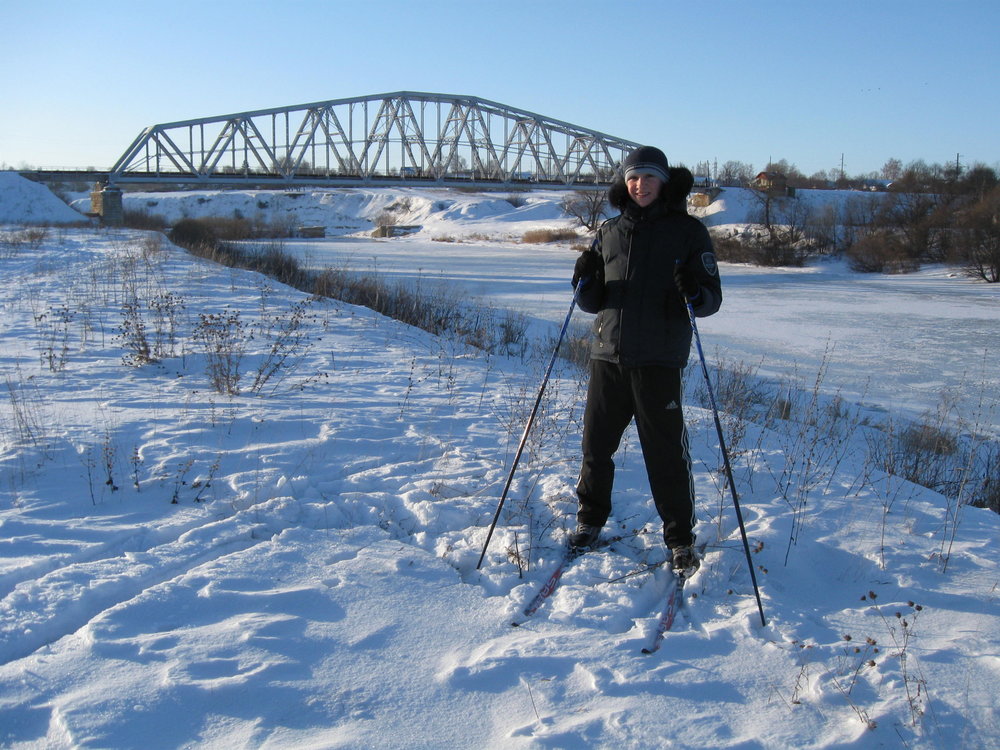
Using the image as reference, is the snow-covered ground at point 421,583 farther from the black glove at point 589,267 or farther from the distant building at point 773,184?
the distant building at point 773,184

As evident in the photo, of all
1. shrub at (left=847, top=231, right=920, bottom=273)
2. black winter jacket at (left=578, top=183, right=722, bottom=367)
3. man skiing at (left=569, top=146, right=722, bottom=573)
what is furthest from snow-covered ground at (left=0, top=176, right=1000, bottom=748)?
shrub at (left=847, top=231, right=920, bottom=273)

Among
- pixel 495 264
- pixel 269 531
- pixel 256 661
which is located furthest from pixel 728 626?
pixel 495 264

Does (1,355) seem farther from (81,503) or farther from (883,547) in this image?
(883,547)

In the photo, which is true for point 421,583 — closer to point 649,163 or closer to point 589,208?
point 649,163

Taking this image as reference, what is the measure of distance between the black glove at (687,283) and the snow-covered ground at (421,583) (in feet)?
4.10

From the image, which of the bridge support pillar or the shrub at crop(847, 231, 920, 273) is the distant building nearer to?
the shrub at crop(847, 231, 920, 273)

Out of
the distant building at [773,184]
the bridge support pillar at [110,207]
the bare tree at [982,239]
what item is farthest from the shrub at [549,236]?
the bridge support pillar at [110,207]

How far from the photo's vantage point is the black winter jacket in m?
3.46

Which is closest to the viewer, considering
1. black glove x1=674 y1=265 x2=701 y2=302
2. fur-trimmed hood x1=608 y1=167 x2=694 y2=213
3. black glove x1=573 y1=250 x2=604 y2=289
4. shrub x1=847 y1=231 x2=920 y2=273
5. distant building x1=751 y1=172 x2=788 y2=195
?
black glove x1=674 y1=265 x2=701 y2=302

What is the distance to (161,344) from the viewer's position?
25.7 feet

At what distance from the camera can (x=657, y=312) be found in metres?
3.49

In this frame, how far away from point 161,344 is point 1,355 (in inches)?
58.3

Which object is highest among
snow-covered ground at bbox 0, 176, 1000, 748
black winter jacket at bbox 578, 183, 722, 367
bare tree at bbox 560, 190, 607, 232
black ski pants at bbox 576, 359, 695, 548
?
bare tree at bbox 560, 190, 607, 232

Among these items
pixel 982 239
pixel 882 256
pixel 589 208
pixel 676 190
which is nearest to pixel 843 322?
pixel 982 239
